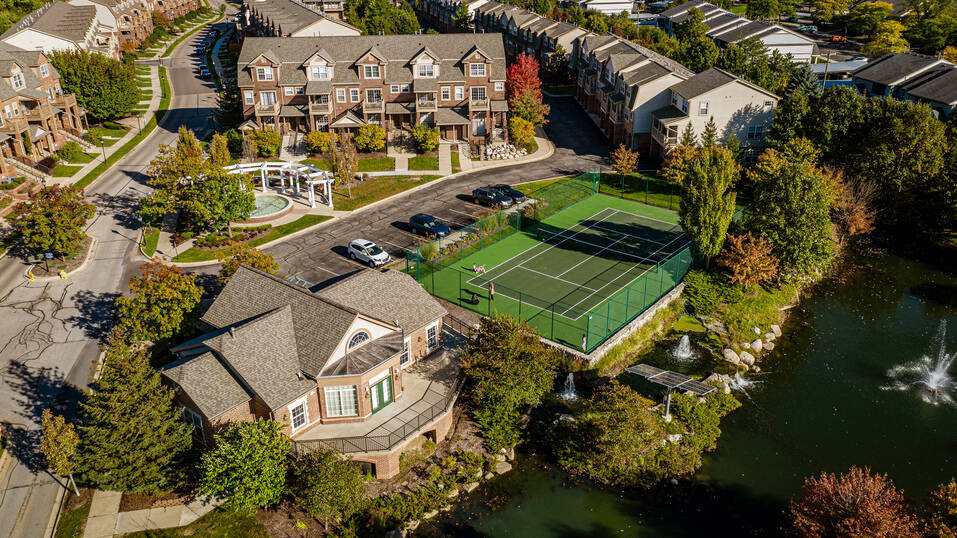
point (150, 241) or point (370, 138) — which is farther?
point (370, 138)

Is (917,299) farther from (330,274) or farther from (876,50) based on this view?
(876,50)

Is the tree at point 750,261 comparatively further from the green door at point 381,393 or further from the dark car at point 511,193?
the green door at point 381,393

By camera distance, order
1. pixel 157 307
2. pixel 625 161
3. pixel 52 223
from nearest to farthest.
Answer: pixel 157 307 < pixel 52 223 < pixel 625 161

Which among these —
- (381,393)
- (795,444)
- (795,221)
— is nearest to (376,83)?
(795,221)

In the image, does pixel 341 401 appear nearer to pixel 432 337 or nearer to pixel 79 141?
pixel 432 337

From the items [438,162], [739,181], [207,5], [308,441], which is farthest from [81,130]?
[207,5]

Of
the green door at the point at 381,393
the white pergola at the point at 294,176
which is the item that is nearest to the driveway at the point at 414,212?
the white pergola at the point at 294,176

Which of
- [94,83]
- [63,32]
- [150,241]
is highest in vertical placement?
[63,32]
